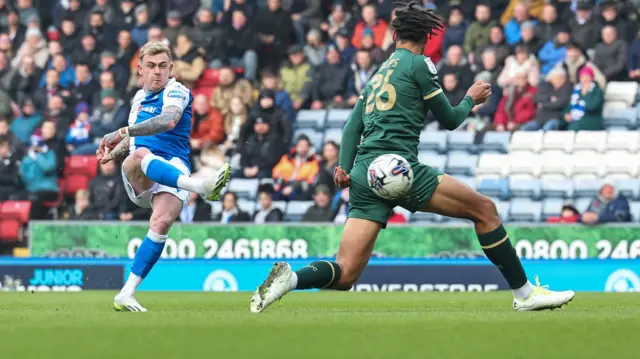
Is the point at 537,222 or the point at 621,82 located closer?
the point at 537,222

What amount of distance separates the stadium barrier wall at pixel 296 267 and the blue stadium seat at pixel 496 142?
3990mm

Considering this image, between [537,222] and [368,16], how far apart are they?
18.3 feet

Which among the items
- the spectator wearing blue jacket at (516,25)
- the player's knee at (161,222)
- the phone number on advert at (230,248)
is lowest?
the phone number on advert at (230,248)

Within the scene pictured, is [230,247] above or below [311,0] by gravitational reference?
below

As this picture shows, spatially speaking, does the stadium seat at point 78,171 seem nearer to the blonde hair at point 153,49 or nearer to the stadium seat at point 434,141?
the stadium seat at point 434,141

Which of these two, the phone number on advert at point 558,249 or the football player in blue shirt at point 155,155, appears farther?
the phone number on advert at point 558,249

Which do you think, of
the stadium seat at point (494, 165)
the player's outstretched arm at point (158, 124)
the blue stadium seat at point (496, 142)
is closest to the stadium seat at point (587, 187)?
the stadium seat at point (494, 165)

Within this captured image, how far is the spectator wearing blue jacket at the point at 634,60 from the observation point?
19.5 metres

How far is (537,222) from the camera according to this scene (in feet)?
56.6

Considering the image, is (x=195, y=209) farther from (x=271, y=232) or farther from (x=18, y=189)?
(x=18, y=189)

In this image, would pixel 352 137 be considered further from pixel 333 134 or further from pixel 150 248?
pixel 333 134

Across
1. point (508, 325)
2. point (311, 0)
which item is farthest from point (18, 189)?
point (508, 325)

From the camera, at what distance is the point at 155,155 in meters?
9.57

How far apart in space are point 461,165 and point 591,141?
2.04m
